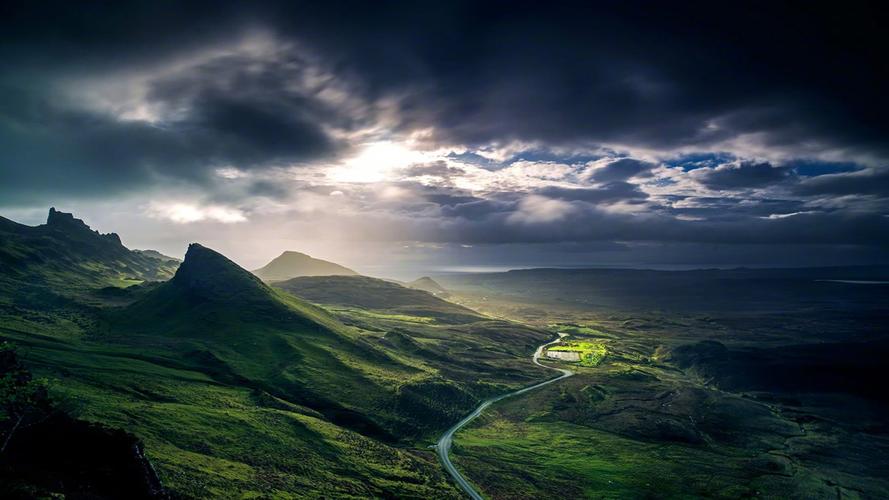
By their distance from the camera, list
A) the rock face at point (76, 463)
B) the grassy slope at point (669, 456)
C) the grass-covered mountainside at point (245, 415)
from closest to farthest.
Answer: the rock face at point (76, 463) → the grass-covered mountainside at point (245, 415) → the grassy slope at point (669, 456)

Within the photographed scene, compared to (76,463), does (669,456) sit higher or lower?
lower

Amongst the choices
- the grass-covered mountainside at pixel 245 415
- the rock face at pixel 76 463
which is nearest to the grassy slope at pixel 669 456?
the grass-covered mountainside at pixel 245 415

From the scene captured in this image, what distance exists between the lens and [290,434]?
5089 inches

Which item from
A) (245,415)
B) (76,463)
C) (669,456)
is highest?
(76,463)

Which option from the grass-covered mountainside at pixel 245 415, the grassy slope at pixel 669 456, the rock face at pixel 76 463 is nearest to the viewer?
the rock face at pixel 76 463

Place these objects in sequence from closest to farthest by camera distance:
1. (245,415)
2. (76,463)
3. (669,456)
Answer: (76,463)
(245,415)
(669,456)

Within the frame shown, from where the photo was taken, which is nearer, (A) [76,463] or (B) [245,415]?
(A) [76,463]

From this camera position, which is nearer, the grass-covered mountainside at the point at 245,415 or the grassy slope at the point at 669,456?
the grass-covered mountainside at the point at 245,415

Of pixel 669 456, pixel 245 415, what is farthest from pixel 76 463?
pixel 669 456

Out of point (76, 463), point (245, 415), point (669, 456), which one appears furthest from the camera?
point (669, 456)

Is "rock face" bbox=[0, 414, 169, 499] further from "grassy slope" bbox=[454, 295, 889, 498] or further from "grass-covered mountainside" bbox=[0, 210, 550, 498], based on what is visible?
"grassy slope" bbox=[454, 295, 889, 498]

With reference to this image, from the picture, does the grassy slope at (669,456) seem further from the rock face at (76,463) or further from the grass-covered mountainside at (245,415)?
the rock face at (76,463)

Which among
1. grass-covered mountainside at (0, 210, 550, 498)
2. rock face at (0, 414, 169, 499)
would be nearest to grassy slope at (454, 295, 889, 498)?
grass-covered mountainside at (0, 210, 550, 498)

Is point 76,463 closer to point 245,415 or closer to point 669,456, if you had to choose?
point 245,415
